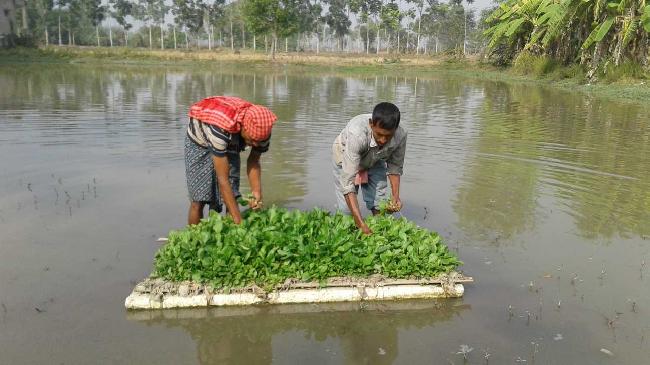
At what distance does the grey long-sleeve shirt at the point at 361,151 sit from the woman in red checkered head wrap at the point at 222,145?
2.14 feet

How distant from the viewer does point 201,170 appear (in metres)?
4.41

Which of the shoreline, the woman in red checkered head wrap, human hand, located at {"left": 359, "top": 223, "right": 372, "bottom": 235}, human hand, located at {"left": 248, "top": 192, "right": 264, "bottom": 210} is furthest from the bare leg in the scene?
the shoreline

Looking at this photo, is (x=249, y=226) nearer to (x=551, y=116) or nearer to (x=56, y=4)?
(x=551, y=116)

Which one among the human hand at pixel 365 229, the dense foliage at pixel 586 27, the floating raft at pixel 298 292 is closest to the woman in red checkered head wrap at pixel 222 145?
the floating raft at pixel 298 292

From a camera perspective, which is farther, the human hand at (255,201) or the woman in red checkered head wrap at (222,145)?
the human hand at (255,201)

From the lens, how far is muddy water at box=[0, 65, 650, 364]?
3609 millimetres

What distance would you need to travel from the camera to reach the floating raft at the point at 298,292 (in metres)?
3.95

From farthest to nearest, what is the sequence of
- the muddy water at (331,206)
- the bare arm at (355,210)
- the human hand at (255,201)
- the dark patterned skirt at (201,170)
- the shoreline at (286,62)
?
the shoreline at (286,62) < the human hand at (255,201) < the dark patterned skirt at (201,170) < the bare arm at (355,210) < the muddy water at (331,206)

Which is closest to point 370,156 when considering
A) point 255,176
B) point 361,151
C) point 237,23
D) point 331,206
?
point 361,151

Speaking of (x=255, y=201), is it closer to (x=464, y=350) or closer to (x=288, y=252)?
(x=288, y=252)

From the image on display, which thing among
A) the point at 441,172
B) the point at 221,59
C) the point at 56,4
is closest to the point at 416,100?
the point at 441,172

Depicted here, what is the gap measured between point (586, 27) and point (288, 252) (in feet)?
86.5

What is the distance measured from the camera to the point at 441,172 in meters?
8.46

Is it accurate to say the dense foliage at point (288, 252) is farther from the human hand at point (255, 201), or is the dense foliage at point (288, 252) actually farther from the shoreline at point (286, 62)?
the shoreline at point (286, 62)
